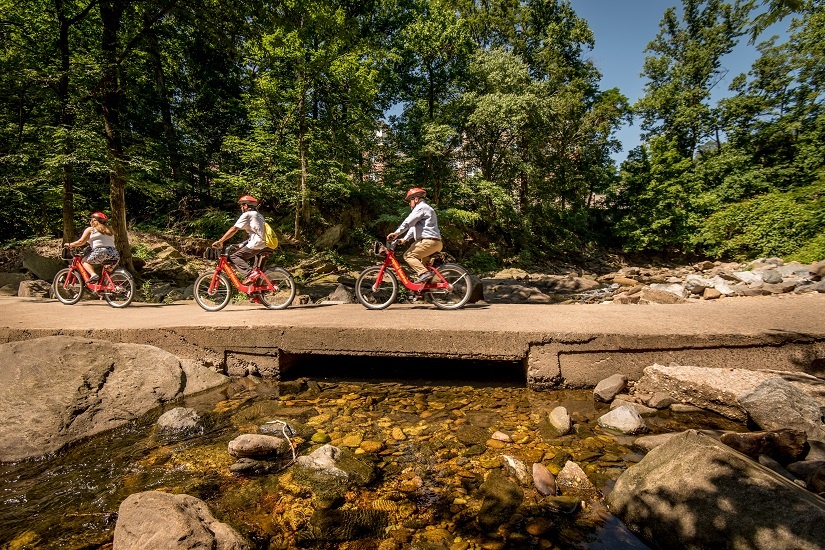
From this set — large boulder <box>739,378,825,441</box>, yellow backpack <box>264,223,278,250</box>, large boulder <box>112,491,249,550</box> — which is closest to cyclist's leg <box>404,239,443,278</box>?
yellow backpack <box>264,223,278,250</box>

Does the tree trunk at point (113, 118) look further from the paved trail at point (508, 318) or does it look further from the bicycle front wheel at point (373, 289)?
the bicycle front wheel at point (373, 289)

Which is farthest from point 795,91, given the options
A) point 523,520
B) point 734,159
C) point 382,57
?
point 523,520

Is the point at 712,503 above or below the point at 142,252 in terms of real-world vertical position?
below

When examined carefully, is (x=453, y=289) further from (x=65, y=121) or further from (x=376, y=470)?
(x=65, y=121)

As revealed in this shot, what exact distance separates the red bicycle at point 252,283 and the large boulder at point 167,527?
4.78 meters

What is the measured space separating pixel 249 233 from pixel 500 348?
4.62m

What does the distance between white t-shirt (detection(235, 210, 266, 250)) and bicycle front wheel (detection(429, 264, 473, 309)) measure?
117 inches

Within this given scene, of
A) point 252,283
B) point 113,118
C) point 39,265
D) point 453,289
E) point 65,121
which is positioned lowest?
point 453,289

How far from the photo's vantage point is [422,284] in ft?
21.2

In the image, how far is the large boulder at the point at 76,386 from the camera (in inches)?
131

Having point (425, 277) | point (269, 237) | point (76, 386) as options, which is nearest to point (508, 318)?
point (425, 277)

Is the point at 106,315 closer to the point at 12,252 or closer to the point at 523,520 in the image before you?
the point at 523,520

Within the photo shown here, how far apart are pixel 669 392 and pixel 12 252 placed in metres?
17.8

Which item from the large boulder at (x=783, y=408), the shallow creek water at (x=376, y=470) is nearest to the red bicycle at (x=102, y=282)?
the shallow creek water at (x=376, y=470)
